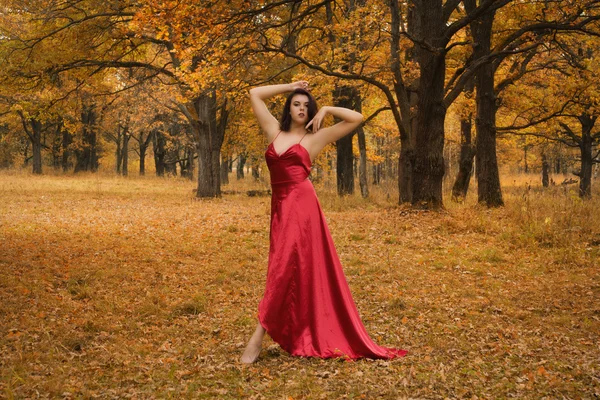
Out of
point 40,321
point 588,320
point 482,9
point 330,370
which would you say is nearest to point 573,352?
point 588,320

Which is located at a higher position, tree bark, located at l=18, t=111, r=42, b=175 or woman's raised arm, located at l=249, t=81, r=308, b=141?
tree bark, located at l=18, t=111, r=42, b=175

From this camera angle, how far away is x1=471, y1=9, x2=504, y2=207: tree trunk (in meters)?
13.9

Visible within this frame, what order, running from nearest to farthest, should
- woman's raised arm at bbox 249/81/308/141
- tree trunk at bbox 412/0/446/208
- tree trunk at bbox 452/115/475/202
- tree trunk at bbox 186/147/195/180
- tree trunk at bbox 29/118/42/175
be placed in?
woman's raised arm at bbox 249/81/308/141
tree trunk at bbox 412/0/446/208
tree trunk at bbox 452/115/475/202
tree trunk at bbox 29/118/42/175
tree trunk at bbox 186/147/195/180

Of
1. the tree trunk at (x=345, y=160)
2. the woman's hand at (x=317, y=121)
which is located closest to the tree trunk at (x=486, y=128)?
the tree trunk at (x=345, y=160)

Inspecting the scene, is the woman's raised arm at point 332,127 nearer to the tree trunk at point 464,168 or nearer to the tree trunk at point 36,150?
the tree trunk at point 464,168

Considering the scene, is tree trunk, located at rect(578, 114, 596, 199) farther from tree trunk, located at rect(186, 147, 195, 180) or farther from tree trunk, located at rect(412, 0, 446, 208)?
tree trunk, located at rect(186, 147, 195, 180)

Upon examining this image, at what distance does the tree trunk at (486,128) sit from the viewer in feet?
45.7

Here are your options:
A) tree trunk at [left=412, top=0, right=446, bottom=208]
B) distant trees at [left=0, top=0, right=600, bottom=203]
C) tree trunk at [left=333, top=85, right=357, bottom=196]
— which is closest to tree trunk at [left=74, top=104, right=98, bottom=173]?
distant trees at [left=0, top=0, right=600, bottom=203]

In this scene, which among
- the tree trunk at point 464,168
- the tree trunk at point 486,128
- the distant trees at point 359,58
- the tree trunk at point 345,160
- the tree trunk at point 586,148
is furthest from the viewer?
the tree trunk at point 586,148

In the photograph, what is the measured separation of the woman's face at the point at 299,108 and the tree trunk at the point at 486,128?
10.2 m

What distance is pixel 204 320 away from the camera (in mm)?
6238

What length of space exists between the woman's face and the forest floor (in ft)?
7.08

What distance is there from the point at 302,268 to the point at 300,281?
0.12m

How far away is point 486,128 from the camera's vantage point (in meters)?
14.3
